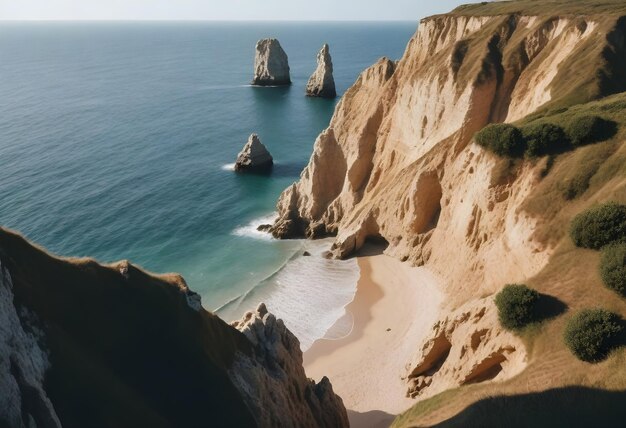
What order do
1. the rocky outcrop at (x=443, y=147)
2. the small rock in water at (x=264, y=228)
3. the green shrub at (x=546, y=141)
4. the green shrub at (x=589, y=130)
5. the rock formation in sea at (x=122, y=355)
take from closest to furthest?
the rock formation in sea at (x=122, y=355) < the green shrub at (x=589, y=130) < the green shrub at (x=546, y=141) < the rocky outcrop at (x=443, y=147) < the small rock in water at (x=264, y=228)

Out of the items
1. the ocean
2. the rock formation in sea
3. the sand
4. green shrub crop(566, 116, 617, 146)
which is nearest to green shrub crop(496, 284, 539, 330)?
the sand

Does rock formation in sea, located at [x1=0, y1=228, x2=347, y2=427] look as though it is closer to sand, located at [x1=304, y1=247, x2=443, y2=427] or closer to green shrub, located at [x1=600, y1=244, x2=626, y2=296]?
sand, located at [x1=304, y1=247, x2=443, y2=427]

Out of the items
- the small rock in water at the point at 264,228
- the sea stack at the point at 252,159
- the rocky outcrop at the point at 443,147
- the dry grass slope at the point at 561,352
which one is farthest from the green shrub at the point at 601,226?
the sea stack at the point at 252,159

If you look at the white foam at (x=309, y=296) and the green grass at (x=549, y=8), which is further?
the green grass at (x=549, y=8)

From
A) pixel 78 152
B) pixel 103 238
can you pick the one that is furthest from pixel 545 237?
pixel 78 152

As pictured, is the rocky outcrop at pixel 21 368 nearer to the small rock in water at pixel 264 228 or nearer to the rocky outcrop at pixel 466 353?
the rocky outcrop at pixel 466 353

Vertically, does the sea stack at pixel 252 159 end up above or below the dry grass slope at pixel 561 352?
below

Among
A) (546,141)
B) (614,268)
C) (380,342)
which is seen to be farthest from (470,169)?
(614,268)
